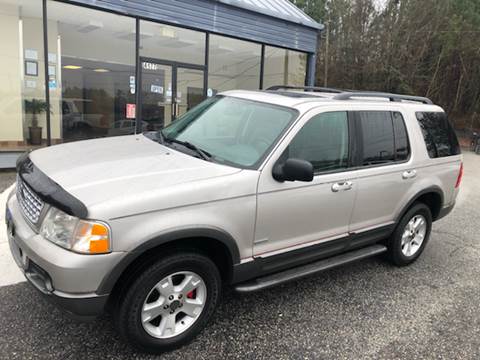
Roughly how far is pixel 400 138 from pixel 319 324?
2.08m

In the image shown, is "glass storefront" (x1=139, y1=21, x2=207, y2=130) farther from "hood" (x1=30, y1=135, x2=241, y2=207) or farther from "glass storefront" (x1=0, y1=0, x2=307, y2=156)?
"hood" (x1=30, y1=135, x2=241, y2=207)

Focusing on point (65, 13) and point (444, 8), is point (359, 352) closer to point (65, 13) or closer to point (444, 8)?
point (65, 13)

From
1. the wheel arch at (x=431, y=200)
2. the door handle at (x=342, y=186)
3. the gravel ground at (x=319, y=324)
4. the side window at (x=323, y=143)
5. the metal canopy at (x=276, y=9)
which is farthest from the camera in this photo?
the metal canopy at (x=276, y=9)

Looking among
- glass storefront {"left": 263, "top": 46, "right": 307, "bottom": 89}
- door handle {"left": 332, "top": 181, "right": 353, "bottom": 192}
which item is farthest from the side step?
glass storefront {"left": 263, "top": 46, "right": 307, "bottom": 89}

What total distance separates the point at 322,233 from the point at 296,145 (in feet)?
2.75

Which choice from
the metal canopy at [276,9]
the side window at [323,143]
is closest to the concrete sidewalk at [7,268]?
the side window at [323,143]

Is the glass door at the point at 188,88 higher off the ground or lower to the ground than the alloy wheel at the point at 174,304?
higher

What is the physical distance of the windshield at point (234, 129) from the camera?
10.6ft

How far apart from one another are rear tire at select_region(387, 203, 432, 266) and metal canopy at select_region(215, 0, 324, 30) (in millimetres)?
7373

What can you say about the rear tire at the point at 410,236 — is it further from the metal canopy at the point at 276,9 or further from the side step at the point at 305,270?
the metal canopy at the point at 276,9

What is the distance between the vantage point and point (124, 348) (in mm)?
2852

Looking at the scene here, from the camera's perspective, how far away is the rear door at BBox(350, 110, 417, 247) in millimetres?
3789

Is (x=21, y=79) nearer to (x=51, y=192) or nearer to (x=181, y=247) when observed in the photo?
(x=51, y=192)

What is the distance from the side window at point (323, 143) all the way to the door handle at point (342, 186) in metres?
0.14
